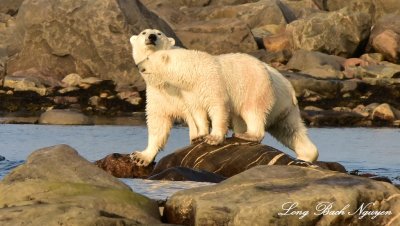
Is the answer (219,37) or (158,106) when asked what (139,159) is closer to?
(158,106)

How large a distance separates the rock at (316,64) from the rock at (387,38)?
2885 mm

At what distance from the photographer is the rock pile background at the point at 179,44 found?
102ft

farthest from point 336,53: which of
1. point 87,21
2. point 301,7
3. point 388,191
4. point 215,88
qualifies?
point 388,191

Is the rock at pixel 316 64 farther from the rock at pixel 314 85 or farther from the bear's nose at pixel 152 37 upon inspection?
the bear's nose at pixel 152 37

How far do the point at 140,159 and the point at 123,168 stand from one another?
296 millimetres

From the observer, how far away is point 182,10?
48.4 m

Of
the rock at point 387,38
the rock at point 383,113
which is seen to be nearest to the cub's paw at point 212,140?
the rock at point 383,113

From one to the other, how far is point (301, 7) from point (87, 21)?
20.6m

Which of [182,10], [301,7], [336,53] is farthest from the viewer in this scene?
[301,7]

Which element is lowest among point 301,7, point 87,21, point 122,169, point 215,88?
point 301,7

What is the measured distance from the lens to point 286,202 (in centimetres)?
841

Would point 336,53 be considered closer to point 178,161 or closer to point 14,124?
point 14,124

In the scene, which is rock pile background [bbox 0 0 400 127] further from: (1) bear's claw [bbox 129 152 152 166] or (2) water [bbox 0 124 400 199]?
(1) bear's claw [bbox 129 152 152 166]

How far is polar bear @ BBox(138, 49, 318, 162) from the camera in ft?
44.0
